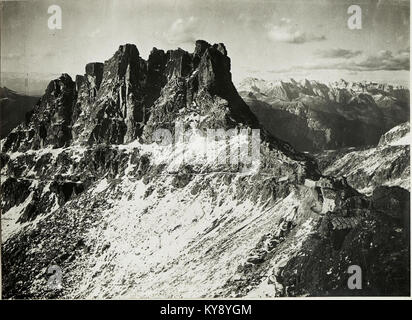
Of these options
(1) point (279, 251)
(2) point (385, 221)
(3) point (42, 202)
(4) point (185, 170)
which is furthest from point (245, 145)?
(3) point (42, 202)

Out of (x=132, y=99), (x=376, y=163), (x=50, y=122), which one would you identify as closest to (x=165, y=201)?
(x=132, y=99)

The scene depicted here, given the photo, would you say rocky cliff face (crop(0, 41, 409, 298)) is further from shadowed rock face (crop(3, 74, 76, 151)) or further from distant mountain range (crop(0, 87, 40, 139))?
distant mountain range (crop(0, 87, 40, 139))

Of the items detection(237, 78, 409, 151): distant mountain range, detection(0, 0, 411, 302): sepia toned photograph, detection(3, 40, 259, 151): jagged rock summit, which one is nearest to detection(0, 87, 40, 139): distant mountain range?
detection(0, 0, 411, 302): sepia toned photograph

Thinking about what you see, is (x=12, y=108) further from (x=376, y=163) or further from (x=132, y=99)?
(x=376, y=163)

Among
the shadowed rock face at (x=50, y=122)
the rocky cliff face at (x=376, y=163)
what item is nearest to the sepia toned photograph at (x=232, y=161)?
the rocky cliff face at (x=376, y=163)

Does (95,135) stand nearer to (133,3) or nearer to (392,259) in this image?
(133,3)

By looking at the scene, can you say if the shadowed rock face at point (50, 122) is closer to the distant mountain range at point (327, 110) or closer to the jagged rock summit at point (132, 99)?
the jagged rock summit at point (132, 99)
